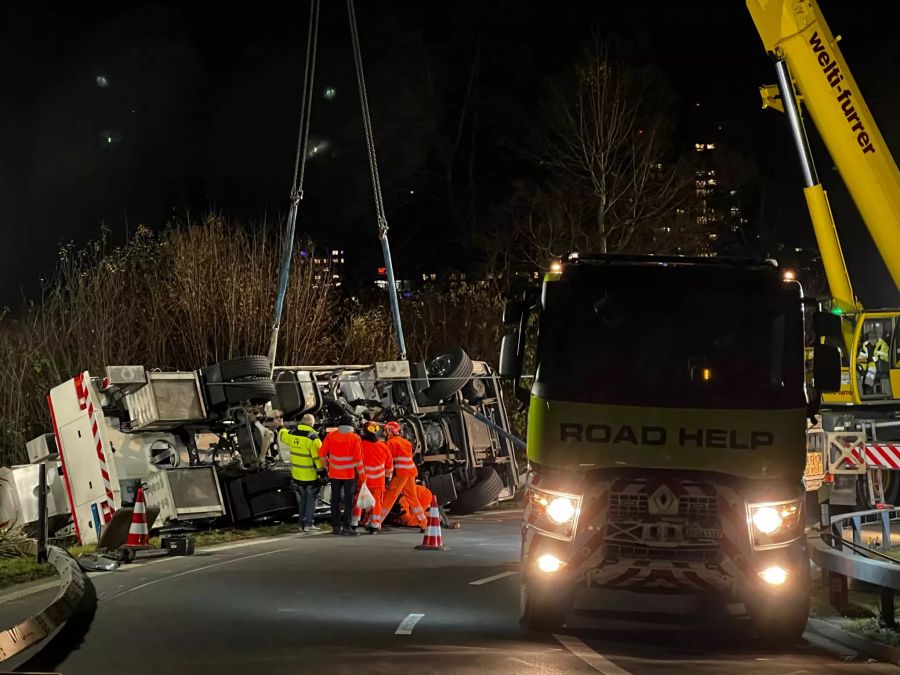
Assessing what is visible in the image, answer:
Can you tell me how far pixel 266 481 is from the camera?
58.2 feet

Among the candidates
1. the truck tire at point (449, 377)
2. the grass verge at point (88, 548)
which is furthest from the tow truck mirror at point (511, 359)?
the truck tire at point (449, 377)

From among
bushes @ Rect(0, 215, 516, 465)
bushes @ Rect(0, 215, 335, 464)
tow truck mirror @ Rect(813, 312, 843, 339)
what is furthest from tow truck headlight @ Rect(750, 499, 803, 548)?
bushes @ Rect(0, 215, 335, 464)

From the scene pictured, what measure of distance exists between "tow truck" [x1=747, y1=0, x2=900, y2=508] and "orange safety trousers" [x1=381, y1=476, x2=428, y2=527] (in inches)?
224

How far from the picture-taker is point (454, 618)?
10.3 m

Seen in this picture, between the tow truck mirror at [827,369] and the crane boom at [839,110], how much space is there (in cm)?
1115

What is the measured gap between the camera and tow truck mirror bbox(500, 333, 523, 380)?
962cm

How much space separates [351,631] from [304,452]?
7.92 meters

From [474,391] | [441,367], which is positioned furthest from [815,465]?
[441,367]

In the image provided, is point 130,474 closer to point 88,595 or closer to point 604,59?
point 88,595

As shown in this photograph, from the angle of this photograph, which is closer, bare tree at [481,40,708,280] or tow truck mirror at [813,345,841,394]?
tow truck mirror at [813,345,841,394]

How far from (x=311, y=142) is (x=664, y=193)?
1143 cm

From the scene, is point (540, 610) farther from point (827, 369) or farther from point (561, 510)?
point (827, 369)

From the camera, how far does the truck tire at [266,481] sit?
1762cm

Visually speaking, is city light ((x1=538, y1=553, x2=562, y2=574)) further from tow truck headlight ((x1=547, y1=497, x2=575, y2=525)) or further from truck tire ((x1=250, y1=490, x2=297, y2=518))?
truck tire ((x1=250, y1=490, x2=297, y2=518))
